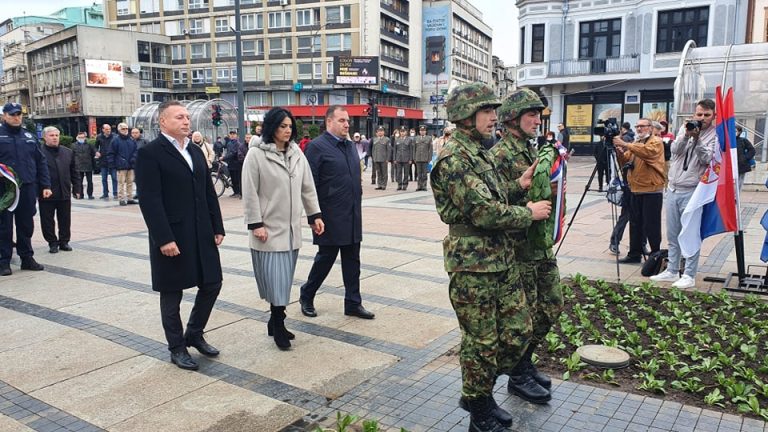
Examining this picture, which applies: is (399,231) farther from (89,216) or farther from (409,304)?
(89,216)

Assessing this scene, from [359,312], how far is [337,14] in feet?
186

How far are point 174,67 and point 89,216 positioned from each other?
57.7 metres

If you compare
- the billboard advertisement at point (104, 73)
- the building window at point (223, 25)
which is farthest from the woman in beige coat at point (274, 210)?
the billboard advertisement at point (104, 73)

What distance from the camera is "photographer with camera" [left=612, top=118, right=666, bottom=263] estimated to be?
701cm

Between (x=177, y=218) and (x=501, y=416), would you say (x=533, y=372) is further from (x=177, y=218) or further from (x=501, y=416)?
(x=177, y=218)

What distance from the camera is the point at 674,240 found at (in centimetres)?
677

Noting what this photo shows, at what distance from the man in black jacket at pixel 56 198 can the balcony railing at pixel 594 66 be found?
28282 millimetres

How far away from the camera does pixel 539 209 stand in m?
3.21

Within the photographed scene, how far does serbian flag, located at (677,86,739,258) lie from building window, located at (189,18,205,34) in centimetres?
6397

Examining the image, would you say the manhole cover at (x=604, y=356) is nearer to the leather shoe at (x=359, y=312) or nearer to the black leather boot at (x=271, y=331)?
the leather shoe at (x=359, y=312)

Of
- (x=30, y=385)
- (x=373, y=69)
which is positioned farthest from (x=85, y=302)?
(x=373, y=69)

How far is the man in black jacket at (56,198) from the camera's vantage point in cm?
869

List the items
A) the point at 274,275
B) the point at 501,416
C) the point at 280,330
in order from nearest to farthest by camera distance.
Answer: the point at 501,416, the point at 274,275, the point at 280,330

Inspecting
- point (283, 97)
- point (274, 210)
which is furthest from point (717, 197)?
point (283, 97)
